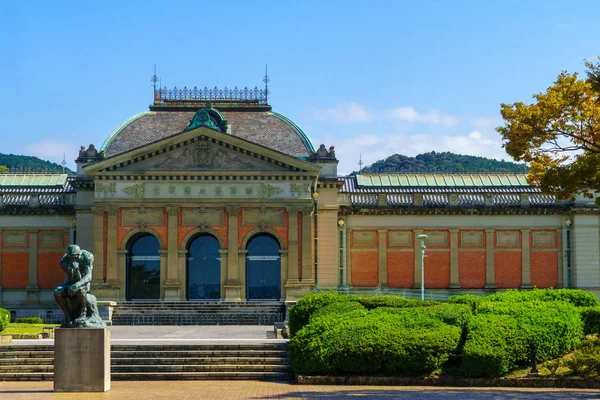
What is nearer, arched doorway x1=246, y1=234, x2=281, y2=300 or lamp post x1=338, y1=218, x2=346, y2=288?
arched doorway x1=246, y1=234, x2=281, y2=300

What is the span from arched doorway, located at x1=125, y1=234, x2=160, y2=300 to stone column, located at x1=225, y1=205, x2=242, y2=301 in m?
4.06

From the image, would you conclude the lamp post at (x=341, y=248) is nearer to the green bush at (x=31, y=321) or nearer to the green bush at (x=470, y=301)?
the green bush at (x=31, y=321)

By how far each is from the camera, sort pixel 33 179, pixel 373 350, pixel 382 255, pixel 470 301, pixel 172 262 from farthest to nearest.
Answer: pixel 33 179 < pixel 382 255 < pixel 172 262 < pixel 470 301 < pixel 373 350

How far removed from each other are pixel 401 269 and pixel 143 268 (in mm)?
16623

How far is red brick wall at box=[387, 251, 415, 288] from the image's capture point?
6462 cm

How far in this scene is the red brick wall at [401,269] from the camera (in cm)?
6462

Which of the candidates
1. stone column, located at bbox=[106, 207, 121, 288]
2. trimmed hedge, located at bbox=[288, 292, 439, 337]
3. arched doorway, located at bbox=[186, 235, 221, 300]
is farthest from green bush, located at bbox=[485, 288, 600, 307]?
stone column, located at bbox=[106, 207, 121, 288]

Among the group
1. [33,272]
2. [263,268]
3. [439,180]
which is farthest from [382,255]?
[33,272]

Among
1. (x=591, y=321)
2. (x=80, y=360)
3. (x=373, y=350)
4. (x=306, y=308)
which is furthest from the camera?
(x=306, y=308)

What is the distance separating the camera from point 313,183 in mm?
58938

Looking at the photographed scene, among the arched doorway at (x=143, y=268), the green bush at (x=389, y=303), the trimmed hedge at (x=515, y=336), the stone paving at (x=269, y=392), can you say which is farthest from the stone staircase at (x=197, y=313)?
the stone paving at (x=269, y=392)

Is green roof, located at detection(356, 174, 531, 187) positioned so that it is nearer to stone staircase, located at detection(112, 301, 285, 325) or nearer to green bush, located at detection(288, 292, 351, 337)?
stone staircase, located at detection(112, 301, 285, 325)

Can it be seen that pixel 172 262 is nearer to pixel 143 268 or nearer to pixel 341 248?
pixel 143 268

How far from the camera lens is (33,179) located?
68062 millimetres
